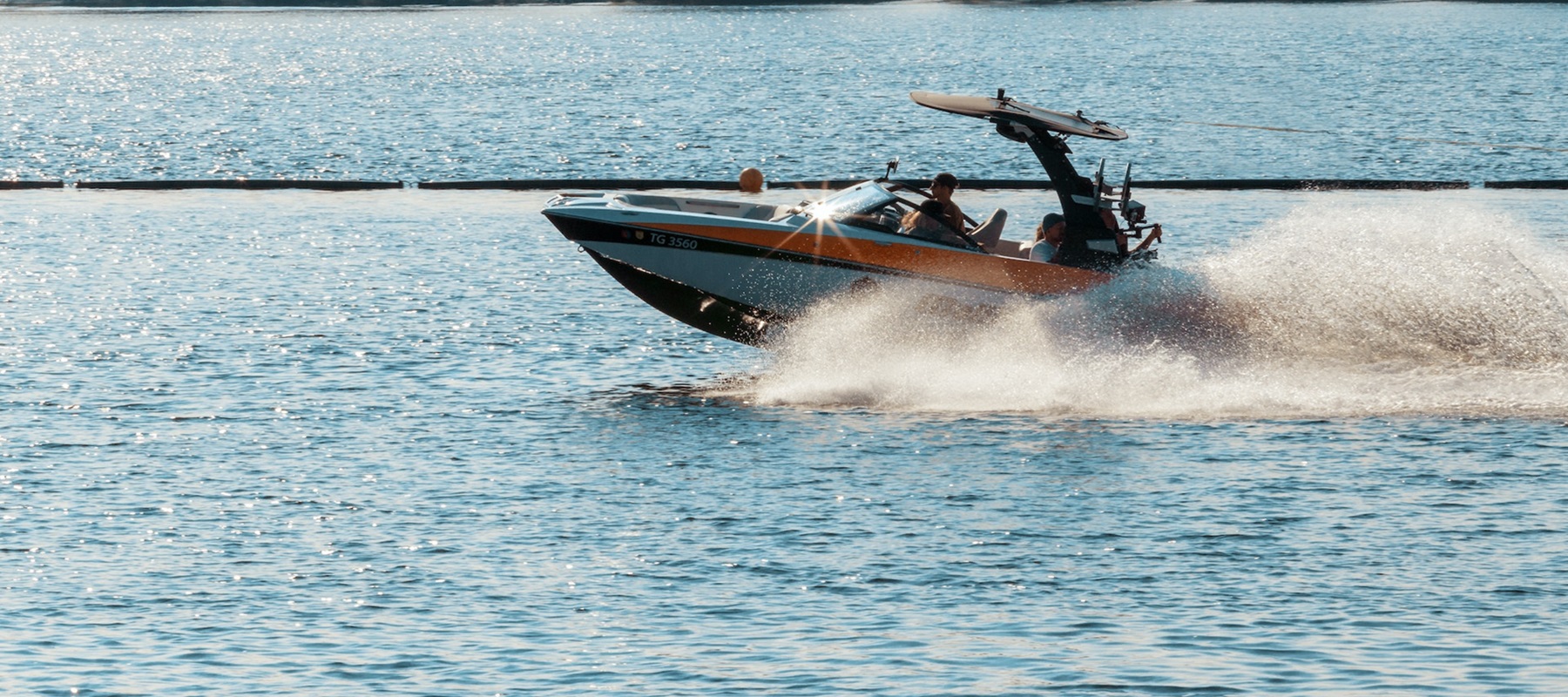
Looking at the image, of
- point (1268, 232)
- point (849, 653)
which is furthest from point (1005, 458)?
point (1268, 232)

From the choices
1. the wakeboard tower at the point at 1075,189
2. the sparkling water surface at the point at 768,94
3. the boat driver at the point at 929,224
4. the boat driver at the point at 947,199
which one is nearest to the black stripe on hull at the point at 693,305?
the boat driver at the point at 929,224

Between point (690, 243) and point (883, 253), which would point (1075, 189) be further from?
point (690, 243)

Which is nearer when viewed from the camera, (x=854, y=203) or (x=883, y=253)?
(x=883, y=253)

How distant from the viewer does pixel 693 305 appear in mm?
23562

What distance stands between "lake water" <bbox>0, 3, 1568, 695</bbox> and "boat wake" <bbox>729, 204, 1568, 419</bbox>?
0.05 m

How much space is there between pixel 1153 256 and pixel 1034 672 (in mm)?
11322

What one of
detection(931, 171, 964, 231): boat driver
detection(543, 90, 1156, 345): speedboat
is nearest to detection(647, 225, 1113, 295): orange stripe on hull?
detection(543, 90, 1156, 345): speedboat

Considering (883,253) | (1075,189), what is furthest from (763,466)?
(1075,189)

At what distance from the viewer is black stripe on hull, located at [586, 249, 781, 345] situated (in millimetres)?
23328

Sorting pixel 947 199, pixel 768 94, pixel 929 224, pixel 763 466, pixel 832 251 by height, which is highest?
pixel 768 94

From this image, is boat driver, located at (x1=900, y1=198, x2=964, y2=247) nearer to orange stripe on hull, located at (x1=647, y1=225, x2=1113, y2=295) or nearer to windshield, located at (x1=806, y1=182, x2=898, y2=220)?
orange stripe on hull, located at (x1=647, y1=225, x2=1113, y2=295)

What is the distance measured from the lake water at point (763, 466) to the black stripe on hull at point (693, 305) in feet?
1.66

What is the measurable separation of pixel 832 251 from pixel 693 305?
1.70 m

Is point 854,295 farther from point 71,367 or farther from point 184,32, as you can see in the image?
point 184,32
